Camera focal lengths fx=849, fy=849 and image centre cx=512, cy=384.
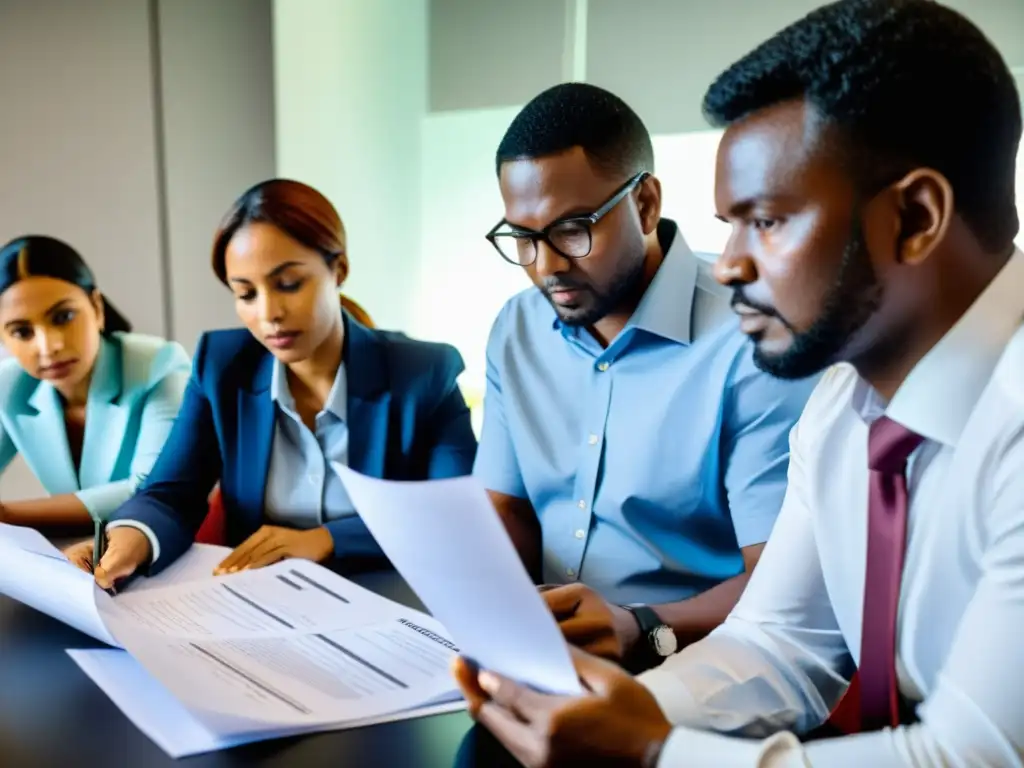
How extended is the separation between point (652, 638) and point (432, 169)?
271 centimetres

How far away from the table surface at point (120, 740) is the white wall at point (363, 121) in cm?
249

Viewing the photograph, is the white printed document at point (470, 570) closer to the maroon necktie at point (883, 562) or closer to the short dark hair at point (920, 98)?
the maroon necktie at point (883, 562)

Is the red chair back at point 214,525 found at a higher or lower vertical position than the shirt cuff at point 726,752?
lower

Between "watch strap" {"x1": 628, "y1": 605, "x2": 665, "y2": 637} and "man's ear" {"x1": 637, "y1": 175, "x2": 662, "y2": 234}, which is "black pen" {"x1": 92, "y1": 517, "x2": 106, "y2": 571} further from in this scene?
"man's ear" {"x1": 637, "y1": 175, "x2": 662, "y2": 234}

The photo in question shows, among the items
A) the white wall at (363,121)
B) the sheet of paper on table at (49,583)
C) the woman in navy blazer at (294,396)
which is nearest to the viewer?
the sheet of paper on table at (49,583)

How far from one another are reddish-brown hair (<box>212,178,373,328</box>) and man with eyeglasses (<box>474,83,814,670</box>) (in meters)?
0.37

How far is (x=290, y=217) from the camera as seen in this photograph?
1455 millimetres

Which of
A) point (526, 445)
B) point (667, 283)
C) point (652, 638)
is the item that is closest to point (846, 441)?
point (652, 638)

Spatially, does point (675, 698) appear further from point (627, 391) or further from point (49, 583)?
point (49, 583)

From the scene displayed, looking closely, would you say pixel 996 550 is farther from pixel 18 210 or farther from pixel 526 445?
pixel 18 210

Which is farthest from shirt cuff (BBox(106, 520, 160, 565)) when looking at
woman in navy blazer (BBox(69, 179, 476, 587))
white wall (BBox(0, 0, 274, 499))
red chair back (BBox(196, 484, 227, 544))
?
white wall (BBox(0, 0, 274, 499))

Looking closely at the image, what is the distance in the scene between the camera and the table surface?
72cm

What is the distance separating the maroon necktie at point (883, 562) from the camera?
0.73 meters

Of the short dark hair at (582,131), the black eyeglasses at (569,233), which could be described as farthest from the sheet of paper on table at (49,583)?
the short dark hair at (582,131)
